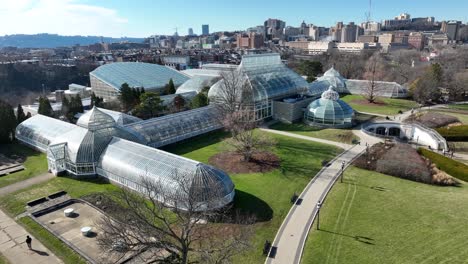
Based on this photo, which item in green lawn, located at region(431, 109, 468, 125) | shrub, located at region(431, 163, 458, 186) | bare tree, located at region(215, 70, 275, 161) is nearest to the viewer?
shrub, located at region(431, 163, 458, 186)

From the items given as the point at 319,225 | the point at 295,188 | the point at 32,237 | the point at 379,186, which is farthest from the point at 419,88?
the point at 32,237

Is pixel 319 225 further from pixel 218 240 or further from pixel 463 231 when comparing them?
pixel 463 231

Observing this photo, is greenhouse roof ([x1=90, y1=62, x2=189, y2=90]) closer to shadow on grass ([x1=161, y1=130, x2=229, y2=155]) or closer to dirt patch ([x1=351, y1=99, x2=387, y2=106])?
shadow on grass ([x1=161, y1=130, x2=229, y2=155])

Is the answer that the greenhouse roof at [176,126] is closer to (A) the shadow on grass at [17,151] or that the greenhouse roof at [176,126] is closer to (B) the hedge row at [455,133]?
(A) the shadow on grass at [17,151]

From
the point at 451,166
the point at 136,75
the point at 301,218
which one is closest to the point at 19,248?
the point at 301,218

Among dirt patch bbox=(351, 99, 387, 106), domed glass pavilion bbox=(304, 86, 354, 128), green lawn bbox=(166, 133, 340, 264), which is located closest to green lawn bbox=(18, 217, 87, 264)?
green lawn bbox=(166, 133, 340, 264)

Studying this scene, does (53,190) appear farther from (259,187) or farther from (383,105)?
(383,105)
